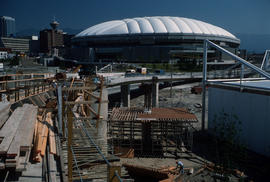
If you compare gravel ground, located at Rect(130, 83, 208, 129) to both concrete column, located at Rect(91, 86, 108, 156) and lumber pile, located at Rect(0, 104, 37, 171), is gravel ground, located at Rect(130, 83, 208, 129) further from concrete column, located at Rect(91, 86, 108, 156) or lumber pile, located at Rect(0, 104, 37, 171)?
lumber pile, located at Rect(0, 104, 37, 171)

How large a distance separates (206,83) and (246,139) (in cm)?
605

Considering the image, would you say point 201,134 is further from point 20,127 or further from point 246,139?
point 20,127

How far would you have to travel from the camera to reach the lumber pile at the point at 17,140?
4.89m

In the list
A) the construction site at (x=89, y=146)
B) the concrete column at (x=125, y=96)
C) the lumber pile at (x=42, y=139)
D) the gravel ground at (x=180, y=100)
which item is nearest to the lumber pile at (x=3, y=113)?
the construction site at (x=89, y=146)

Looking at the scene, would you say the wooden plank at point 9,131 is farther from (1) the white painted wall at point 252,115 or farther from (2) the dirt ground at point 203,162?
(1) the white painted wall at point 252,115

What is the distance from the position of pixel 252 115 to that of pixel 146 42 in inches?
2350

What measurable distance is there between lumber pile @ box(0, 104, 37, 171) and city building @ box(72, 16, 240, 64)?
6321 centimetres

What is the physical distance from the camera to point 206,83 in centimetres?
2170

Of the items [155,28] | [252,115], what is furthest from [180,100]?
[155,28]

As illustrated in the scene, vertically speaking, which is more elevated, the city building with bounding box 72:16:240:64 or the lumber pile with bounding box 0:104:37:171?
the city building with bounding box 72:16:240:64

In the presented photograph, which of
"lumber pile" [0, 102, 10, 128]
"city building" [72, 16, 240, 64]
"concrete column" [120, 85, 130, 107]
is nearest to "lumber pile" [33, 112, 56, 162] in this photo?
"lumber pile" [0, 102, 10, 128]

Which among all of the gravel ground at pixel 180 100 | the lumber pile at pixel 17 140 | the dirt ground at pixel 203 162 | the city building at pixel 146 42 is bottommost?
the dirt ground at pixel 203 162

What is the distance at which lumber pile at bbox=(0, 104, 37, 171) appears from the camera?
4.89 metres

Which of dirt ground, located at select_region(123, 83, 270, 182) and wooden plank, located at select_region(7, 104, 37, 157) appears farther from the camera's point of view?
dirt ground, located at select_region(123, 83, 270, 182)
